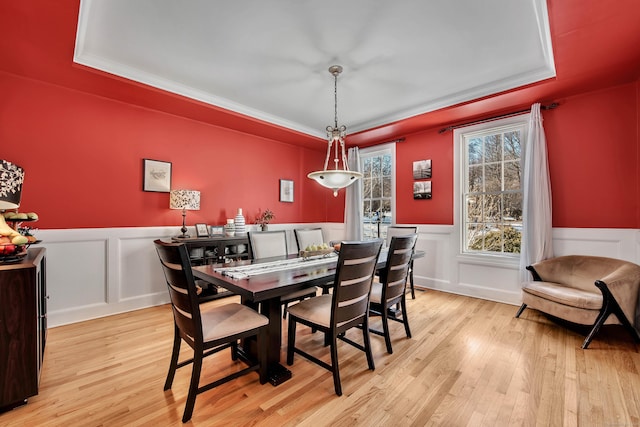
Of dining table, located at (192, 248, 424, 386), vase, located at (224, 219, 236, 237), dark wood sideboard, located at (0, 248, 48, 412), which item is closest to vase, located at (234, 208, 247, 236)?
vase, located at (224, 219, 236, 237)

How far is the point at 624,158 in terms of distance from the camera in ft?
9.52

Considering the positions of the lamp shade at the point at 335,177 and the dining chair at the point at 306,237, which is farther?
Result: the dining chair at the point at 306,237

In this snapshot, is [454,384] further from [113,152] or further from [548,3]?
[113,152]

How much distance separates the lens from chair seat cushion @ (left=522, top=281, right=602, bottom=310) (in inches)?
97.0

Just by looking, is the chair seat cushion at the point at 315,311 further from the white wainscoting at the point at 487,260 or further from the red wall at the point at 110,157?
the white wainscoting at the point at 487,260

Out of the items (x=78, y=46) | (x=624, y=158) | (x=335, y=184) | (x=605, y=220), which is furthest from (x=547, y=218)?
(x=78, y=46)

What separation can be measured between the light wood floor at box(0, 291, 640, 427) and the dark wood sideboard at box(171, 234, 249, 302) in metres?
0.97

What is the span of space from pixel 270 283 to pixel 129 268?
8.06ft

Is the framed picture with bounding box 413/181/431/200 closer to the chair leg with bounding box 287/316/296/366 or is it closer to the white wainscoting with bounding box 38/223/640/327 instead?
the white wainscoting with bounding box 38/223/640/327

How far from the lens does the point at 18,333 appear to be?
5.35 ft

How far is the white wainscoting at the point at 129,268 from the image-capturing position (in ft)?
9.48

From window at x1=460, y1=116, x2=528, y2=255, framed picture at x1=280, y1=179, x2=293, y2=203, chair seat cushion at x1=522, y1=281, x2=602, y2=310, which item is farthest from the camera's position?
framed picture at x1=280, y1=179, x2=293, y2=203

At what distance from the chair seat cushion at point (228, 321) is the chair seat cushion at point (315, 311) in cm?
27

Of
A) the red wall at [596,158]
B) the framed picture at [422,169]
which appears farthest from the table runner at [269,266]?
the red wall at [596,158]
